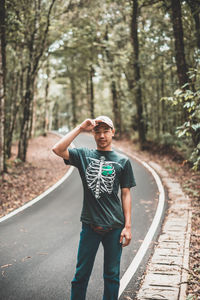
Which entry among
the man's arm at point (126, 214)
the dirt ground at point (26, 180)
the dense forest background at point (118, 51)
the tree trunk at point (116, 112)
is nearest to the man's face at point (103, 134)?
the man's arm at point (126, 214)

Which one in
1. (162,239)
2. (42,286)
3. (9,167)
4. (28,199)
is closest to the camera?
(42,286)

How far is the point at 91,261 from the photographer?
312 centimetres

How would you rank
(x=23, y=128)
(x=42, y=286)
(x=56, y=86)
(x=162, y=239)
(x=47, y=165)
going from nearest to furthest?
(x=42, y=286)
(x=162, y=239)
(x=23, y=128)
(x=47, y=165)
(x=56, y=86)

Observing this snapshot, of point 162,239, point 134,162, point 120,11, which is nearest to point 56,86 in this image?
point 120,11

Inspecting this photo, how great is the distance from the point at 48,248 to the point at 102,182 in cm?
317

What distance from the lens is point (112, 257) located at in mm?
3088

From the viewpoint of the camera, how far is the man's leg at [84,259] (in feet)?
10.1

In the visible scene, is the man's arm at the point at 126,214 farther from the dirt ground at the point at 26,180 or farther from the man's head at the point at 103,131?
the dirt ground at the point at 26,180

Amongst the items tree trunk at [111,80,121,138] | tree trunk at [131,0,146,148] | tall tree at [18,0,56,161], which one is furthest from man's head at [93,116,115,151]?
tree trunk at [111,80,121,138]

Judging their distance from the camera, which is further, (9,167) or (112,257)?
(9,167)

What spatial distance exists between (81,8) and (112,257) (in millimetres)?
16097

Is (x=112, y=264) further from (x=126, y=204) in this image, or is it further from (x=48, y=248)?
(x=48, y=248)

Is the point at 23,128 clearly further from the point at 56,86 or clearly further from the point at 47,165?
the point at 56,86

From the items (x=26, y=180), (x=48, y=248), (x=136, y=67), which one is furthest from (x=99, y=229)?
(x=136, y=67)
